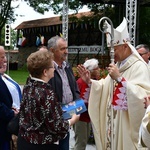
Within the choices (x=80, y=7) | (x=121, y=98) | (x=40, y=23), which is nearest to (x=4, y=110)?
(x=121, y=98)

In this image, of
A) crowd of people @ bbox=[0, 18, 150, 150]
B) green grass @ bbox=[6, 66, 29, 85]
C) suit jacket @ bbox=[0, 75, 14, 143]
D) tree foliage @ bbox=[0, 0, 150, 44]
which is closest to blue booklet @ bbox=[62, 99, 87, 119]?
crowd of people @ bbox=[0, 18, 150, 150]

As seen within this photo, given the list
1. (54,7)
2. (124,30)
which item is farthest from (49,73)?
(54,7)

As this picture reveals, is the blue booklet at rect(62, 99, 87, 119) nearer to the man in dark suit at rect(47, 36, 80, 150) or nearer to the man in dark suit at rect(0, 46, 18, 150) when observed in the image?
the man in dark suit at rect(47, 36, 80, 150)

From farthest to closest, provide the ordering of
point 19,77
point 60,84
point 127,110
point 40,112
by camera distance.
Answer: point 19,77 → point 127,110 → point 60,84 → point 40,112

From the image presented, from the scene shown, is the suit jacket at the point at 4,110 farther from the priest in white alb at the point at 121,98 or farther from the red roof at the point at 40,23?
the red roof at the point at 40,23

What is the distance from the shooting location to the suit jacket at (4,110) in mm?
3691

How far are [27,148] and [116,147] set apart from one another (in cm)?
154

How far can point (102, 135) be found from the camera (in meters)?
4.77

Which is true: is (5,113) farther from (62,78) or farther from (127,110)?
(127,110)

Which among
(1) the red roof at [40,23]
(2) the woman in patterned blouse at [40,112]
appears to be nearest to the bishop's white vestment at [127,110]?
(2) the woman in patterned blouse at [40,112]

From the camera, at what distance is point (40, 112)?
315cm

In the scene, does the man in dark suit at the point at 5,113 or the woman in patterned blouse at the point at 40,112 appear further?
the man in dark suit at the point at 5,113

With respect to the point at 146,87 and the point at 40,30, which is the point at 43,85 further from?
the point at 40,30

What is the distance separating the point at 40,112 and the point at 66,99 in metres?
1.10
